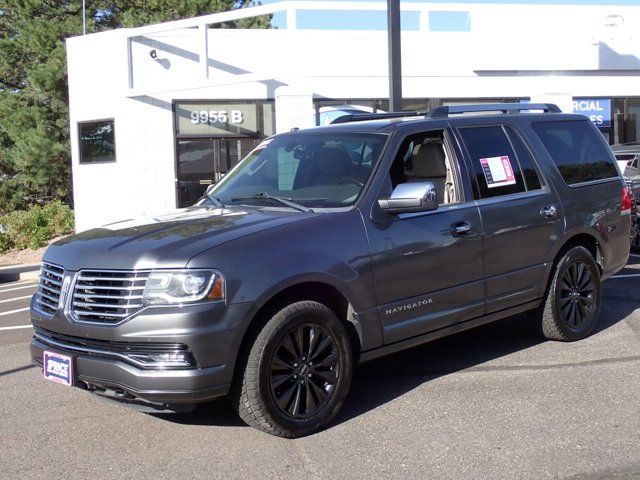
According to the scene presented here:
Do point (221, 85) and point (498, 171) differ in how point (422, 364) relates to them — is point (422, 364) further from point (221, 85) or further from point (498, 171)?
point (221, 85)

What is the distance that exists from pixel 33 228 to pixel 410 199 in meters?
17.6

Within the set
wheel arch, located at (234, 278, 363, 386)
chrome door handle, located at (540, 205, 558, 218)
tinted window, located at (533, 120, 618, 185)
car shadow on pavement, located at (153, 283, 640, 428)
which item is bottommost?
car shadow on pavement, located at (153, 283, 640, 428)

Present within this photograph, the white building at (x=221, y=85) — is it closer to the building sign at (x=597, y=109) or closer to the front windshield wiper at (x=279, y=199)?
the building sign at (x=597, y=109)

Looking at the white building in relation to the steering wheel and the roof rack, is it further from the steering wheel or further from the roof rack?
the steering wheel

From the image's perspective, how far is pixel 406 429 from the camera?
4.69m

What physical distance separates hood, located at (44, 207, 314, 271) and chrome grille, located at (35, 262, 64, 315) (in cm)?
6

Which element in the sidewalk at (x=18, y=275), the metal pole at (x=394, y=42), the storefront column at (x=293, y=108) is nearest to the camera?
the metal pole at (x=394, y=42)

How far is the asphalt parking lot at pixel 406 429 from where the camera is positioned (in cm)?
416

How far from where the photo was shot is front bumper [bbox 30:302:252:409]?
4.11 meters

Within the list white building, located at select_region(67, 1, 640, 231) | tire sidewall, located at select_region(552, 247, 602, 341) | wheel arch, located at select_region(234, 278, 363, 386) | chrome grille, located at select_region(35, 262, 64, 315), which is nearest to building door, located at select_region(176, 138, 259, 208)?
white building, located at select_region(67, 1, 640, 231)

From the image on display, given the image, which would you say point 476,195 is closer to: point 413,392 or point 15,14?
point 413,392

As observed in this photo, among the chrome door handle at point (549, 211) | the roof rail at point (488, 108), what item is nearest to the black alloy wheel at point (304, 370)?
the roof rail at point (488, 108)

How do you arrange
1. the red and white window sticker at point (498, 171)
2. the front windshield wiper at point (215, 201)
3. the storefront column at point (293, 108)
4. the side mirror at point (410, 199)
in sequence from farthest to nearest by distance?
1. the storefront column at point (293, 108)
2. the red and white window sticker at point (498, 171)
3. the front windshield wiper at point (215, 201)
4. the side mirror at point (410, 199)

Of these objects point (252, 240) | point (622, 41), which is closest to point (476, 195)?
point (252, 240)
